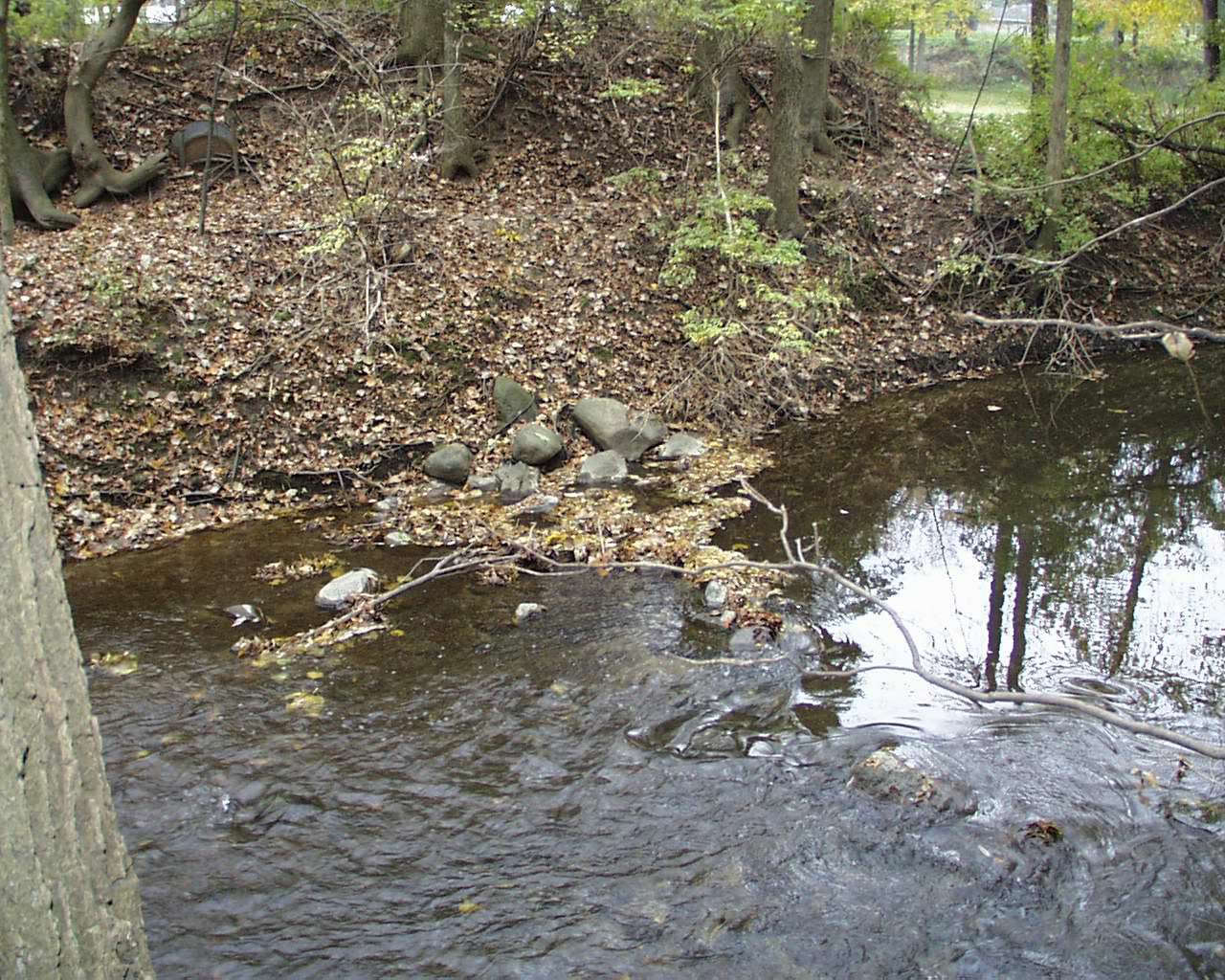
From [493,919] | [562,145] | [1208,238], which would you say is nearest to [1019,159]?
[1208,238]

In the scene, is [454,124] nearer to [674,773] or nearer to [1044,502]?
[1044,502]

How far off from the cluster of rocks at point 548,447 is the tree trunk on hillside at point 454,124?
15.8ft

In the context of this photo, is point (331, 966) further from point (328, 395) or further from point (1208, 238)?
point (1208, 238)

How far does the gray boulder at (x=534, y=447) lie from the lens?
1086 cm

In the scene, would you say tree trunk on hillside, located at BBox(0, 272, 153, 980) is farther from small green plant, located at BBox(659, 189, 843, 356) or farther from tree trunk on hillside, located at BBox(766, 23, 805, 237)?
tree trunk on hillside, located at BBox(766, 23, 805, 237)

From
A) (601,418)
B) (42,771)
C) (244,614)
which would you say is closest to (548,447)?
(601,418)

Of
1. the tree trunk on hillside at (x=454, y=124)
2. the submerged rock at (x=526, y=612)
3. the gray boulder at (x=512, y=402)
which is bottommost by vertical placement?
the submerged rock at (x=526, y=612)

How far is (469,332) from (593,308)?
179cm

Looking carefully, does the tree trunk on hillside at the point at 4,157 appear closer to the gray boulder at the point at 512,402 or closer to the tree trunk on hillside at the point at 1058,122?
the gray boulder at the point at 512,402

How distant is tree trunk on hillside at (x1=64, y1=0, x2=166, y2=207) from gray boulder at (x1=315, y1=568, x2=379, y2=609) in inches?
336

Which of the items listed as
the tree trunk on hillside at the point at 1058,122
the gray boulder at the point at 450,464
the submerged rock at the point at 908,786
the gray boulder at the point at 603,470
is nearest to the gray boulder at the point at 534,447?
the gray boulder at the point at 603,470

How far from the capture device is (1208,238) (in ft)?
55.2

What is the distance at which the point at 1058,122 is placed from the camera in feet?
46.9

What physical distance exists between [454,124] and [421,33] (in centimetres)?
172
